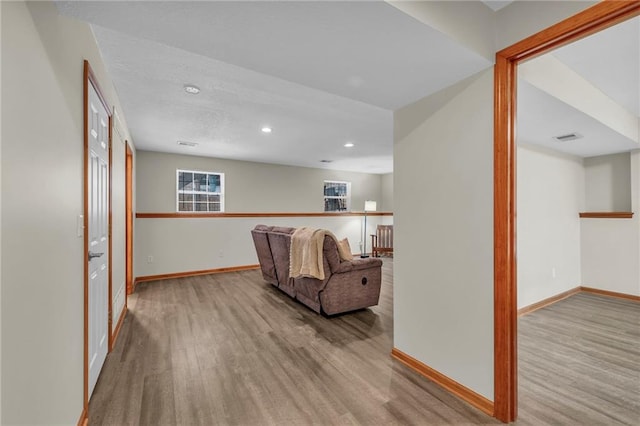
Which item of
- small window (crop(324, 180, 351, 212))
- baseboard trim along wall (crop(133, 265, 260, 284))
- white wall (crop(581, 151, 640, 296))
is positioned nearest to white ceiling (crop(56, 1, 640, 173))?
white wall (crop(581, 151, 640, 296))

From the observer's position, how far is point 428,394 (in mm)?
1833

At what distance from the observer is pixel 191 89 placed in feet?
8.25

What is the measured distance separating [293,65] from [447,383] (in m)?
2.27

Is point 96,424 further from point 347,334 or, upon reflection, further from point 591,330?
point 591,330

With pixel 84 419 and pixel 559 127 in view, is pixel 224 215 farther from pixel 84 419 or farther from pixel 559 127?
pixel 559 127

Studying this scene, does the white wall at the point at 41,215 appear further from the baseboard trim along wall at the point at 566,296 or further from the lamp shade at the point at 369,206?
the lamp shade at the point at 369,206

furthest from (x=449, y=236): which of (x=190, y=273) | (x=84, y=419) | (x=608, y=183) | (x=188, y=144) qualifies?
(x=190, y=273)

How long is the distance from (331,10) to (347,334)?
8.43 ft

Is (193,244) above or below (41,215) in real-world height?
below

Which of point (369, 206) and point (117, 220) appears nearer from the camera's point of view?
point (117, 220)

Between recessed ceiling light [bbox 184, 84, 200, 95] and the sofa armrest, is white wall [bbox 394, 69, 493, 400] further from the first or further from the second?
recessed ceiling light [bbox 184, 84, 200, 95]

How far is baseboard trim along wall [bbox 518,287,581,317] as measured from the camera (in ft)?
10.9

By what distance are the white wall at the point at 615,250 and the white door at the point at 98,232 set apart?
584 cm

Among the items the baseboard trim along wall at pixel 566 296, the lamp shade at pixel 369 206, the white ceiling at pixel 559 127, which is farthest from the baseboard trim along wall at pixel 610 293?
the lamp shade at pixel 369 206
